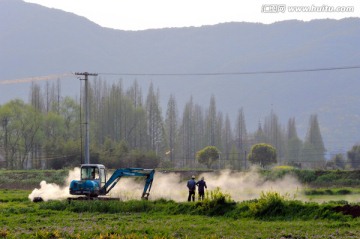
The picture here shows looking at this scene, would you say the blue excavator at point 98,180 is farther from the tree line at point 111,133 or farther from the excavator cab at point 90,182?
the tree line at point 111,133

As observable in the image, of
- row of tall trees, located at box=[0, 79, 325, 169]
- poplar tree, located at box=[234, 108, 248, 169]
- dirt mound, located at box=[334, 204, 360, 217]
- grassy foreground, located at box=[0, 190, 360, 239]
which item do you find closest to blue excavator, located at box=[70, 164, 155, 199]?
grassy foreground, located at box=[0, 190, 360, 239]

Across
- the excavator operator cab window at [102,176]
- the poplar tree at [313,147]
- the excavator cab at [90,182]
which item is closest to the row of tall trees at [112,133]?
the poplar tree at [313,147]

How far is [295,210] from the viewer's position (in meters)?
40.0

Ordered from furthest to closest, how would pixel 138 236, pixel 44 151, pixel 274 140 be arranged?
pixel 274 140, pixel 44 151, pixel 138 236

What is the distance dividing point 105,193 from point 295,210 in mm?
19118

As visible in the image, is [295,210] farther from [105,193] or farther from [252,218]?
[105,193]

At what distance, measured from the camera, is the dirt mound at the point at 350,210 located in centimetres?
3743

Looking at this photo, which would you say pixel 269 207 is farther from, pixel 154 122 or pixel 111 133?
pixel 154 122

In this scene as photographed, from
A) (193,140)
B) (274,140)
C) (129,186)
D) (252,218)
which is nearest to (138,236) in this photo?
(252,218)

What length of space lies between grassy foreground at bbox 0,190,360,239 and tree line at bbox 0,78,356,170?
2475 inches

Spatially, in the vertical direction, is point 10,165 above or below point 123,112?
below

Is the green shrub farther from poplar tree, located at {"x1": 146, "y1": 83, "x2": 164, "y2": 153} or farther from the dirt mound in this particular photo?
poplar tree, located at {"x1": 146, "y1": 83, "x2": 164, "y2": 153}

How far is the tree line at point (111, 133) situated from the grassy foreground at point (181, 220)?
206 ft

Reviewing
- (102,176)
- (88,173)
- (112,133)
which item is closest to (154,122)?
(112,133)
